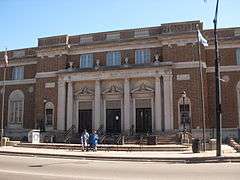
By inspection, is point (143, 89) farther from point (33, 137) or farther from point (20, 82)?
point (20, 82)

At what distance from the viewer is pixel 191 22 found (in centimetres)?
3750

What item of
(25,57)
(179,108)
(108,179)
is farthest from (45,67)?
(108,179)

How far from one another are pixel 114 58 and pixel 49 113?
9862 millimetres

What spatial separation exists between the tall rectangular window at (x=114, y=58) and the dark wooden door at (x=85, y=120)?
5868 mm

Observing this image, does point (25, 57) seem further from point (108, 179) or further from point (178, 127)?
point (108, 179)

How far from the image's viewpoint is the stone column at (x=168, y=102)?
36.5m

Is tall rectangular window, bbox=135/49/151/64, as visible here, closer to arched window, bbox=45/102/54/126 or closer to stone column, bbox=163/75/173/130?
stone column, bbox=163/75/173/130

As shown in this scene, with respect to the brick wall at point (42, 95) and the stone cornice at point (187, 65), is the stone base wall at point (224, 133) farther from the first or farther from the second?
the brick wall at point (42, 95)

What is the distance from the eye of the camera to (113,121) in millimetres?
39531

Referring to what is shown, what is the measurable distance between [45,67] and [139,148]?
61.8 feet

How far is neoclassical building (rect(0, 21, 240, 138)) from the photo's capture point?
3678 cm

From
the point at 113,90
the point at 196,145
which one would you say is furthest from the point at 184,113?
the point at 196,145

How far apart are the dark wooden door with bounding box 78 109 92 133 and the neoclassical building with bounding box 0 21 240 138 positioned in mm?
113

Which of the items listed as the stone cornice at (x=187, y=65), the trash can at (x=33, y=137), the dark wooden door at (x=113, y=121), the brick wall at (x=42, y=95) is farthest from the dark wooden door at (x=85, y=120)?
the stone cornice at (x=187, y=65)
